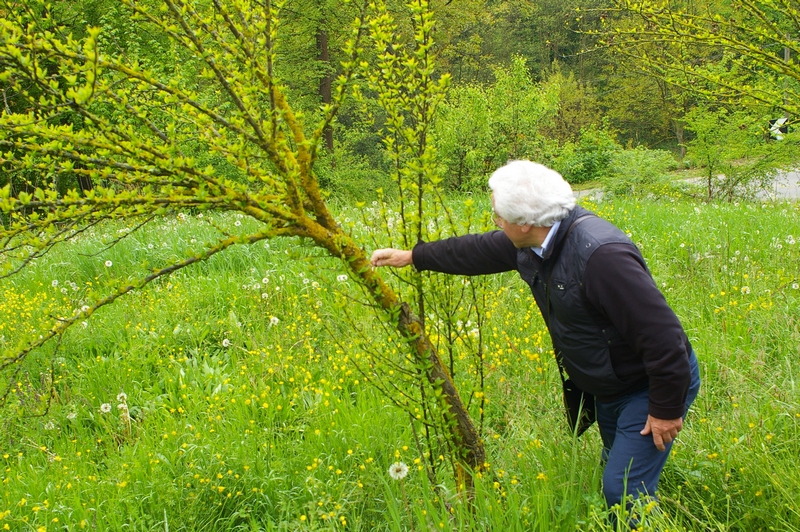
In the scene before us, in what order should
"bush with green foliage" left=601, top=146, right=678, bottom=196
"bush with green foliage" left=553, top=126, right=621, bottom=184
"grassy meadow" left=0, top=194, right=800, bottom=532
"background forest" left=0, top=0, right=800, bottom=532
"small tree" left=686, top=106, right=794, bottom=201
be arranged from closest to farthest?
"background forest" left=0, top=0, right=800, bottom=532
"grassy meadow" left=0, top=194, right=800, bottom=532
"small tree" left=686, top=106, right=794, bottom=201
"bush with green foliage" left=601, top=146, right=678, bottom=196
"bush with green foliage" left=553, top=126, right=621, bottom=184

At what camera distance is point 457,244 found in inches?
101

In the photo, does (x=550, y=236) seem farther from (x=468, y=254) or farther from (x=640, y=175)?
(x=640, y=175)

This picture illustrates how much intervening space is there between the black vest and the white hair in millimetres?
92

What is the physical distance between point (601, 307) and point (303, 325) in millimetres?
3292

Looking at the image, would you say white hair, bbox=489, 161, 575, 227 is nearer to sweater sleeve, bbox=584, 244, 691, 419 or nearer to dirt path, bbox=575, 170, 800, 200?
sweater sleeve, bbox=584, 244, 691, 419

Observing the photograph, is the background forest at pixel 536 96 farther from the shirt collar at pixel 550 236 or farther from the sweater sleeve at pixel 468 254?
the shirt collar at pixel 550 236

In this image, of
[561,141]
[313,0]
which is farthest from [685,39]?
[561,141]

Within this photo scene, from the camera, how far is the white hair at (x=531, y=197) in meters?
2.31

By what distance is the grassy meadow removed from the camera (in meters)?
2.63

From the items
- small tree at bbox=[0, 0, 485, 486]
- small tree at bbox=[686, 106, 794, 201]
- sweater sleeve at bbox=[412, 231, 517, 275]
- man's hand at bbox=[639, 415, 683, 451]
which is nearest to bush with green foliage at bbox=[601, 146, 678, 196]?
small tree at bbox=[686, 106, 794, 201]

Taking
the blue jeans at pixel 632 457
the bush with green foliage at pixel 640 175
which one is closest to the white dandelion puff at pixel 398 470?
the blue jeans at pixel 632 457

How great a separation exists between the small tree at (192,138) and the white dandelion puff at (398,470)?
0.35m

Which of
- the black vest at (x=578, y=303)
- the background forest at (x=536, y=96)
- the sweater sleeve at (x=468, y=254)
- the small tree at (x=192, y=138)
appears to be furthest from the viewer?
the background forest at (x=536, y=96)

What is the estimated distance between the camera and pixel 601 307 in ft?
7.42
